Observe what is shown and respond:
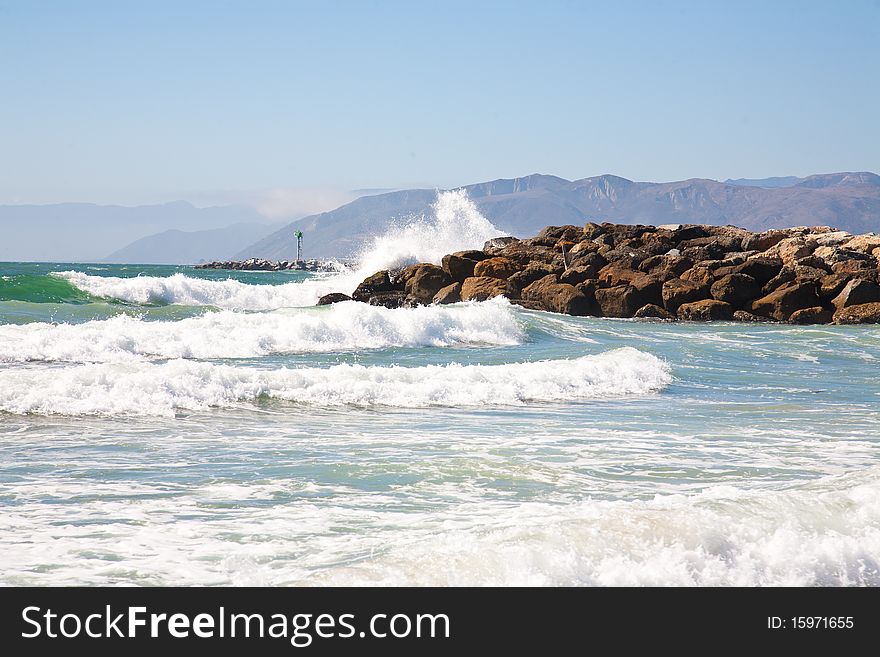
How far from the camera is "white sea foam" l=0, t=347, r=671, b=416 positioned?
11.1m

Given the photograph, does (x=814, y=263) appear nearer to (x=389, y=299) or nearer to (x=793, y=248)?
(x=793, y=248)

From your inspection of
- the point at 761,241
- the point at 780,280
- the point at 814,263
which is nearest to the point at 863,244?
the point at 761,241

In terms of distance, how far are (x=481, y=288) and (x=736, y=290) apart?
749 cm

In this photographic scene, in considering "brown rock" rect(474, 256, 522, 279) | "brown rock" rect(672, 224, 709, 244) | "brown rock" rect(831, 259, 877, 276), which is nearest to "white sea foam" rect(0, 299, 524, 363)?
"brown rock" rect(474, 256, 522, 279)

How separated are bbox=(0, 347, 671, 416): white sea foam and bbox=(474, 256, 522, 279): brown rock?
16.5m

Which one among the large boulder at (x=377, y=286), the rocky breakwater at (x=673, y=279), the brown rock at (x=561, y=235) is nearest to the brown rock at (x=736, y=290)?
the rocky breakwater at (x=673, y=279)

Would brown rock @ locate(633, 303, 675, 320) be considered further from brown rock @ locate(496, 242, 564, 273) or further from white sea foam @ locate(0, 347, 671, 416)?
white sea foam @ locate(0, 347, 671, 416)

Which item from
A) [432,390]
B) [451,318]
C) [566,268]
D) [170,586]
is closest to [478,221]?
[566,268]

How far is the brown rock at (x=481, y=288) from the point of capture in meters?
29.4

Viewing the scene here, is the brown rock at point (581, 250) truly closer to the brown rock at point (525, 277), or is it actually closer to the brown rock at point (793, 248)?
the brown rock at point (525, 277)
